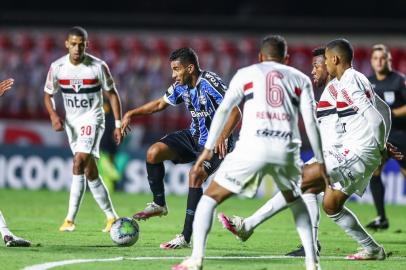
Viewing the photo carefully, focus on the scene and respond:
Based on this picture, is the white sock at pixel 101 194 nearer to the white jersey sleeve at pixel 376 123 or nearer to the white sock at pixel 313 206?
the white sock at pixel 313 206

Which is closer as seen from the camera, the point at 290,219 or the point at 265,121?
the point at 265,121

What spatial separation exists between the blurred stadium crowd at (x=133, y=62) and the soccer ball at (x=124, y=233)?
478 inches

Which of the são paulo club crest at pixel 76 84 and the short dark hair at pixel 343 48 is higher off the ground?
the short dark hair at pixel 343 48

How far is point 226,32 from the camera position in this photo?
97.2 feet

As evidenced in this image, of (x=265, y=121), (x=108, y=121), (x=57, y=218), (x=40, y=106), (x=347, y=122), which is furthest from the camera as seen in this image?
(x=40, y=106)

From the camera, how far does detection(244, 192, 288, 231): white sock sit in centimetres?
912

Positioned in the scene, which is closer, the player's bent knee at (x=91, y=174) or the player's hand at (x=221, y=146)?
the player's hand at (x=221, y=146)

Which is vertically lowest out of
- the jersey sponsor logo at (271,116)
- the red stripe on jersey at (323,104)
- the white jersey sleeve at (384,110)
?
the white jersey sleeve at (384,110)

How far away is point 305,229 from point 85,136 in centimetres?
468

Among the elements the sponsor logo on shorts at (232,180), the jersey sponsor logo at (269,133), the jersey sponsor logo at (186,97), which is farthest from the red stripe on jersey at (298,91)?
the jersey sponsor logo at (186,97)

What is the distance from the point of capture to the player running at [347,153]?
9758mm

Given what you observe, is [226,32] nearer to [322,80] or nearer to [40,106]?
[40,106]

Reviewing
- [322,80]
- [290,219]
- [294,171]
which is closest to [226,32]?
[290,219]

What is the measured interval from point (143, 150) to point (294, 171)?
11.9m
